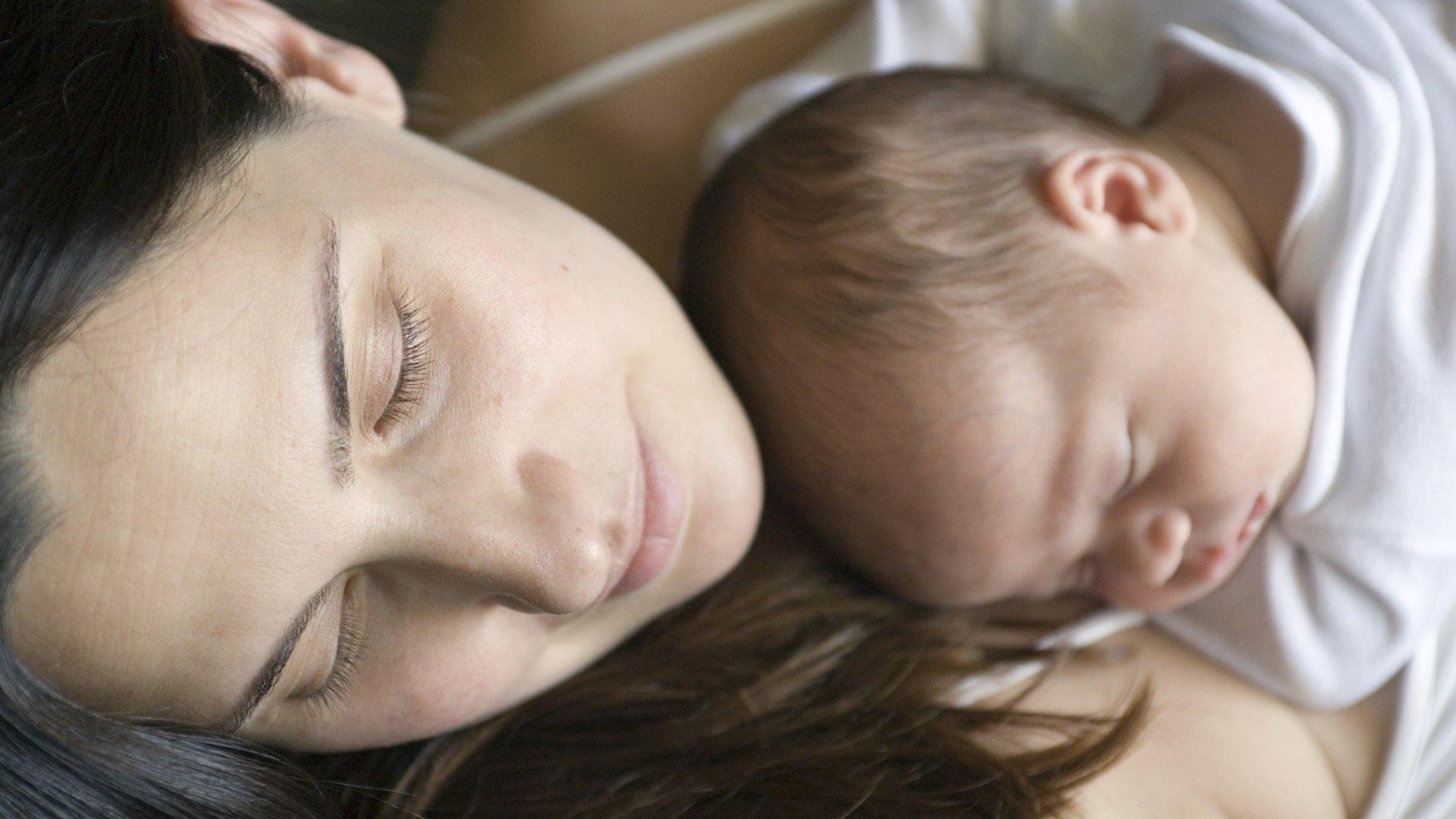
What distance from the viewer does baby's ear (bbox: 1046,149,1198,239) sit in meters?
1.09

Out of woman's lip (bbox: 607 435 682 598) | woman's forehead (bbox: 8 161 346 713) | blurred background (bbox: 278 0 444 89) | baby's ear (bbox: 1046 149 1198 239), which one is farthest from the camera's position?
blurred background (bbox: 278 0 444 89)

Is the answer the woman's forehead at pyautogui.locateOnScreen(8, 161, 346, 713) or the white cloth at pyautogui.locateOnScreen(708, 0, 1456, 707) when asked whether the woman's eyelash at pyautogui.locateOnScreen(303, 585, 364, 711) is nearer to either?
the woman's forehead at pyautogui.locateOnScreen(8, 161, 346, 713)

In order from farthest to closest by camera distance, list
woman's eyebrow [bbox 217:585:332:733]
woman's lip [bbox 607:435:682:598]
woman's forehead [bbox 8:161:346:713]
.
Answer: woman's lip [bbox 607:435:682:598]
woman's eyebrow [bbox 217:585:332:733]
woman's forehead [bbox 8:161:346:713]

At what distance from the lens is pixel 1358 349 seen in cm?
110

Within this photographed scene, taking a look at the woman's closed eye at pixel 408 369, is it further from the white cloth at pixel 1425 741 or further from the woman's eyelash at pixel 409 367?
the white cloth at pixel 1425 741

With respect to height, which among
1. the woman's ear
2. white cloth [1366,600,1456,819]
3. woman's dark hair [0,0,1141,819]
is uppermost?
the woman's ear

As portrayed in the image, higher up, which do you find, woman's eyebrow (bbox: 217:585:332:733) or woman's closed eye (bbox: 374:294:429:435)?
woman's closed eye (bbox: 374:294:429:435)

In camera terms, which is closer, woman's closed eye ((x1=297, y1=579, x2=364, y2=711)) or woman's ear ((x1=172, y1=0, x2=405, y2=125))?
woman's closed eye ((x1=297, y1=579, x2=364, y2=711))

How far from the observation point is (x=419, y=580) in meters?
0.89

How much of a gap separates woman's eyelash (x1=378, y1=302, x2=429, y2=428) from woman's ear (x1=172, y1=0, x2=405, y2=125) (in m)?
0.28

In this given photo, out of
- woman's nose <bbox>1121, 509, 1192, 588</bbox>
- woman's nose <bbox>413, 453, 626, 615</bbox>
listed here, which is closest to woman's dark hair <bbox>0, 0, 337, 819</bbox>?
woman's nose <bbox>413, 453, 626, 615</bbox>

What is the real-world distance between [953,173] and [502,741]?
0.76 metres

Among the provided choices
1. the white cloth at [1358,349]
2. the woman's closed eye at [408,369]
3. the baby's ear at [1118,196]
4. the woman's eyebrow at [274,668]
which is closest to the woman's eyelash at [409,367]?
the woman's closed eye at [408,369]

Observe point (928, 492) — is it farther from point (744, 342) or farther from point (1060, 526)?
point (744, 342)
